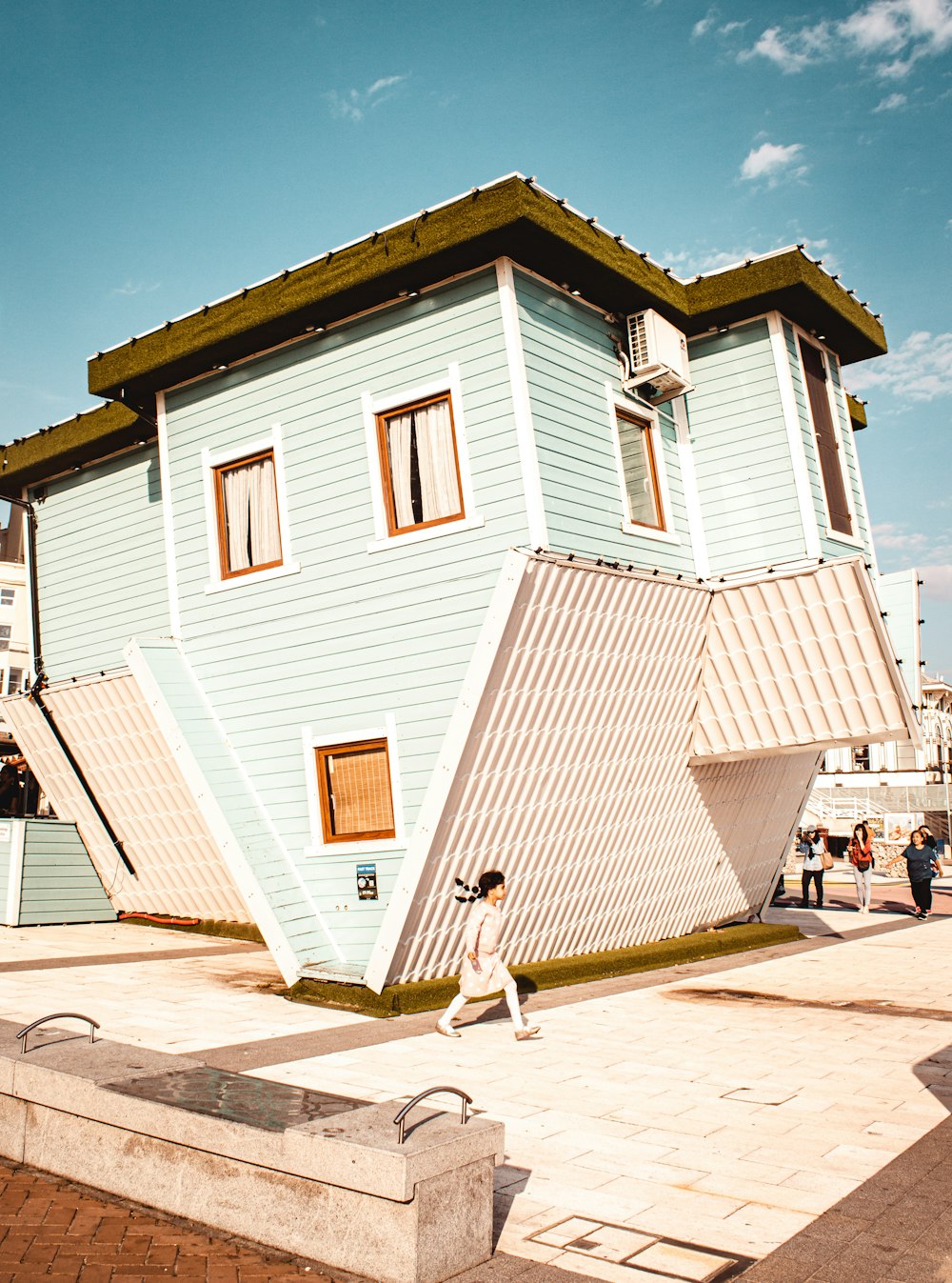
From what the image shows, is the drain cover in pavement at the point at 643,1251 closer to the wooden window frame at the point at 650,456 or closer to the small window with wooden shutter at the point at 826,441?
the wooden window frame at the point at 650,456

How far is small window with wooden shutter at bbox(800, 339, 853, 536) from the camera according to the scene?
13.8 m

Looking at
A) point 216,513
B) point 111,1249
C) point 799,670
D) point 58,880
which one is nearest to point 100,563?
point 216,513

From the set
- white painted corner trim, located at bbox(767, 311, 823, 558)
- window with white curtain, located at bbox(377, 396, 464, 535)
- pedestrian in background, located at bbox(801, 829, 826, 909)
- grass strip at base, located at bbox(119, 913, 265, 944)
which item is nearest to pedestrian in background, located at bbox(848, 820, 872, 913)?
pedestrian in background, located at bbox(801, 829, 826, 909)

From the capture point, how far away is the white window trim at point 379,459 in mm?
11664

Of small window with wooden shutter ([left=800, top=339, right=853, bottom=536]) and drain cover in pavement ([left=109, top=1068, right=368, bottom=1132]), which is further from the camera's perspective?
small window with wooden shutter ([left=800, top=339, right=853, bottom=536])

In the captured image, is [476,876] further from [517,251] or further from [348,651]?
[517,251]

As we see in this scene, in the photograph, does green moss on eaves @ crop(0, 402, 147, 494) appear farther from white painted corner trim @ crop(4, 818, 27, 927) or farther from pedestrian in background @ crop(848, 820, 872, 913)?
pedestrian in background @ crop(848, 820, 872, 913)

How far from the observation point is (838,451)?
1434 centimetres

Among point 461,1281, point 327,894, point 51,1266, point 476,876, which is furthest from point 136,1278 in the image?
point 327,894

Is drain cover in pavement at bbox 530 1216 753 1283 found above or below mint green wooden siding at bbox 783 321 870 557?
below

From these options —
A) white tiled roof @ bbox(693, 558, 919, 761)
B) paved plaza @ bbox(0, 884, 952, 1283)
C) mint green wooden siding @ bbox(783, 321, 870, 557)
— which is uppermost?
mint green wooden siding @ bbox(783, 321, 870, 557)

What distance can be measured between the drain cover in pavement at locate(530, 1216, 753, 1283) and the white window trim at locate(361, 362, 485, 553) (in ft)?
25.0

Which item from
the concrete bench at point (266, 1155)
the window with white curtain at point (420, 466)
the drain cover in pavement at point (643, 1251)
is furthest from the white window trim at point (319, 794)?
the drain cover in pavement at point (643, 1251)

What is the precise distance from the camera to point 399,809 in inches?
473
